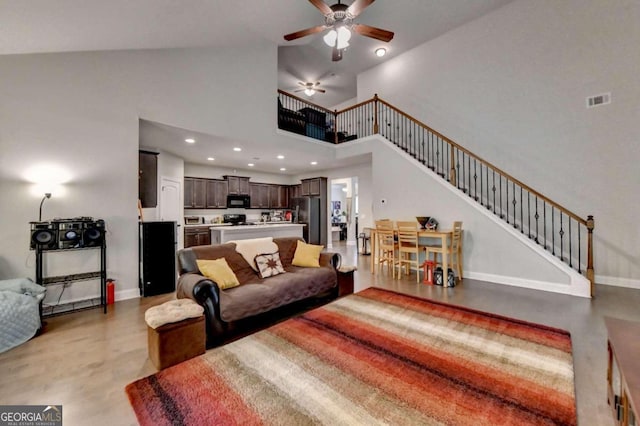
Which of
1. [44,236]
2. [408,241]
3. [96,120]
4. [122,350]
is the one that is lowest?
[122,350]

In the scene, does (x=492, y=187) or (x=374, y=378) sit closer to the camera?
(x=374, y=378)

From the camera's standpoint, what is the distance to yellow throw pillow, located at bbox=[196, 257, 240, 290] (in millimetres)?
2799

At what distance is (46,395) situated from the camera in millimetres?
1802

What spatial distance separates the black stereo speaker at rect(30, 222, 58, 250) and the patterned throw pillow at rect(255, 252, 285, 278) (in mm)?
2465

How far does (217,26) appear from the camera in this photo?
162 inches

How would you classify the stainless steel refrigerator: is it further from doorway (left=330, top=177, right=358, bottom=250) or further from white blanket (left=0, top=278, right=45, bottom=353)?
white blanket (left=0, top=278, right=45, bottom=353)

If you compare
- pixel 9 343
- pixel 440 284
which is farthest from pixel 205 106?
pixel 440 284

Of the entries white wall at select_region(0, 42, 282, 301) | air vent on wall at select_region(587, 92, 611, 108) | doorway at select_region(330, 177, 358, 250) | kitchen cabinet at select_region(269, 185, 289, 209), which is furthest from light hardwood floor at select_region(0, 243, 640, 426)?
doorway at select_region(330, 177, 358, 250)

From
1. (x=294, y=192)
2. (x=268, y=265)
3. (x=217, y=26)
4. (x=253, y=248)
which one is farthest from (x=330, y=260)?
(x=294, y=192)

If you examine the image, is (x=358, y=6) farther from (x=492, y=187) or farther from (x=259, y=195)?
(x=259, y=195)

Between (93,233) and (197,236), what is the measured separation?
12.2 feet

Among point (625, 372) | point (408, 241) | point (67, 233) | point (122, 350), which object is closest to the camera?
point (625, 372)

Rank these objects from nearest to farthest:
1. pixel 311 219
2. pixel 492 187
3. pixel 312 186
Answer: pixel 492 187, pixel 311 219, pixel 312 186

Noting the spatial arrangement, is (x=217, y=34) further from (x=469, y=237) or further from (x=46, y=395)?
(x=469, y=237)
